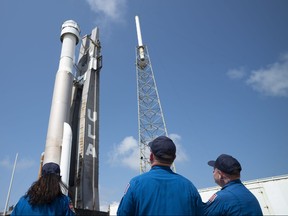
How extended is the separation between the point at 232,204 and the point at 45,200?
1999 millimetres

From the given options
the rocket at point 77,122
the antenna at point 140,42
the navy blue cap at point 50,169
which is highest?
the antenna at point 140,42

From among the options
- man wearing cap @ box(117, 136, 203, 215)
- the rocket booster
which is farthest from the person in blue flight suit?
the rocket booster

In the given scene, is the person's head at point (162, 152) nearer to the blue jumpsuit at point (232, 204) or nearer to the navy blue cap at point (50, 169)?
the blue jumpsuit at point (232, 204)

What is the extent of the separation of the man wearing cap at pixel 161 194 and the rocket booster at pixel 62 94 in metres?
8.92

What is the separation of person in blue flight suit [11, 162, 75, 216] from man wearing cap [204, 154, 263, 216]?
5.24 feet

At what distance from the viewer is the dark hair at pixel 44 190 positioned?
8.41ft

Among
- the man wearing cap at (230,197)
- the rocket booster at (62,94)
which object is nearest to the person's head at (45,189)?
the man wearing cap at (230,197)

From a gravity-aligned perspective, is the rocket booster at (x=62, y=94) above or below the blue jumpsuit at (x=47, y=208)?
above

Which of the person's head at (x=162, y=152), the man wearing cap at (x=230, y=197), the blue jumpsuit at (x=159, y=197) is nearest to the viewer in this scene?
the blue jumpsuit at (x=159, y=197)

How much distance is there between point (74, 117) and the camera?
13.6 m

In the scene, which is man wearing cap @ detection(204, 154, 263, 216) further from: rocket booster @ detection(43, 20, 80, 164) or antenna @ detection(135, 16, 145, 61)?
antenna @ detection(135, 16, 145, 61)

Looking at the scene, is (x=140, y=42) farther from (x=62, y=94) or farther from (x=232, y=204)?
(x=232, y=204)

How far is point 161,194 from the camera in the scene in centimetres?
216

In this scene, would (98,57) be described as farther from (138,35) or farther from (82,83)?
(138,35)
